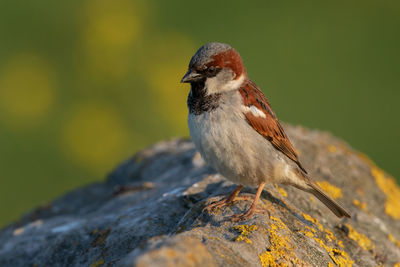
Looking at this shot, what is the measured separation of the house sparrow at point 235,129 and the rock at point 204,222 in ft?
0.60

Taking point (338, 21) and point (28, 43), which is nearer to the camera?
point (28, 43)

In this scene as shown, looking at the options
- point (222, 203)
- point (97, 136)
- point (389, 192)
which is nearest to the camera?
point (222, 203)

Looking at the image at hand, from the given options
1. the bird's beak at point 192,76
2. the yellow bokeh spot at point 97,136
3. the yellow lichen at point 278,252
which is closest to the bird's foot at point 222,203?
the yellow lichen at point 278,252

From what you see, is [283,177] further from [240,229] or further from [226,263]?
[226,263]

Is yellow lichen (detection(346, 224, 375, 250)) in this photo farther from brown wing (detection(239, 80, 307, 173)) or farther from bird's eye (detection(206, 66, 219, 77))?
bird's eye (detection(206, 66, 219, 77))

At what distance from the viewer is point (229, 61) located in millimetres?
4082

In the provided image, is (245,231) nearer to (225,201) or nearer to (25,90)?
(225,201)

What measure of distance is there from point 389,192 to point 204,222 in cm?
240

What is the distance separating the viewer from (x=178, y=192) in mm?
4059

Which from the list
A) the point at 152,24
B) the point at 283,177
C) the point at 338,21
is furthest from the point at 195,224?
the point at 338,21

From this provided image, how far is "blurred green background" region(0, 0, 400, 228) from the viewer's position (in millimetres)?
9344

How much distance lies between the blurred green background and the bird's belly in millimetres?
5274

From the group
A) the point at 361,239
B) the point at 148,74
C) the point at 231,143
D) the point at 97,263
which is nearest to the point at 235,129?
the point at 231,143

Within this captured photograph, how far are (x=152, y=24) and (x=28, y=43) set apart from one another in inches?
98.4
